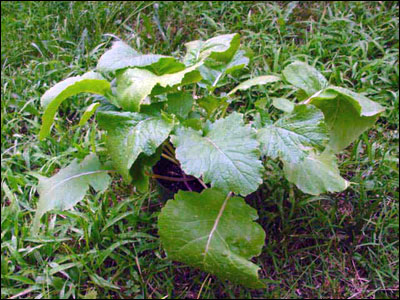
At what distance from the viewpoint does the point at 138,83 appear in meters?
1.44

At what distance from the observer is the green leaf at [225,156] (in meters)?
1.26

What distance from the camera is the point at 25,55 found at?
274 centimetres

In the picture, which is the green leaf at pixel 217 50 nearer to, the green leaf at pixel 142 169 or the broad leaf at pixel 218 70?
the broad leaf at pixel 218 70

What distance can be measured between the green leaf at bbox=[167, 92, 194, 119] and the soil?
0.33 metres

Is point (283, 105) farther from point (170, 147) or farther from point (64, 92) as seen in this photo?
point (64, 92)

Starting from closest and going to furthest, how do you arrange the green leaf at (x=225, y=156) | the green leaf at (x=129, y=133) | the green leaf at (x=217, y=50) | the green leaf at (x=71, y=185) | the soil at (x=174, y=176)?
the green leaf at (x=225, y=156) → the green leaf at (x=129, y=133) → the green leaf at (x=71, y=185) → the green leaf at (x=217, y=50) → the soil at (x=174, y=176)

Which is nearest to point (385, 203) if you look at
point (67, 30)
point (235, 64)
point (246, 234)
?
point (246, 234)

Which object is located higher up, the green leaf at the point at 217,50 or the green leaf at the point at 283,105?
the green leaf at the point at 217,50

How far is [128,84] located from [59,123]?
1.02 metres

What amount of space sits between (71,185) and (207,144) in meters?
0.59

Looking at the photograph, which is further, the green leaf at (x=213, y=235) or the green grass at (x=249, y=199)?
the green grass at (x=249, y=199)

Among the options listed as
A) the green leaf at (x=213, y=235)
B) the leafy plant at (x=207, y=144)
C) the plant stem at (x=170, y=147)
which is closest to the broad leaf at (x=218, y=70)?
the leafy plant at (x=207, y=144)

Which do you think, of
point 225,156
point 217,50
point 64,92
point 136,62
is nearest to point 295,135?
point 225,156

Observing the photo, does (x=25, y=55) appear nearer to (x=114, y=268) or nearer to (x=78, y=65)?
(x=78, y=65)
